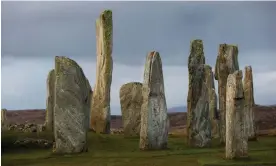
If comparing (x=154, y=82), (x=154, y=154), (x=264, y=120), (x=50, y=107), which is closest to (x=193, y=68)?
(x=154, y=82)

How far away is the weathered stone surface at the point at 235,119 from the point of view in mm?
19172

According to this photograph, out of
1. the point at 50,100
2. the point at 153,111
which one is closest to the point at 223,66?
the point at 153,111

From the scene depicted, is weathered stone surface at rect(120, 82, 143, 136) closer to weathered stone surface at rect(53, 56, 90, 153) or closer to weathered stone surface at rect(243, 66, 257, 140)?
weathered stone surface at rect(243, 66, 257, 140)

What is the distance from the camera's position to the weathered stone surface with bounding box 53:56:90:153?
21.6 metres

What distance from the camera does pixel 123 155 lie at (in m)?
21.6

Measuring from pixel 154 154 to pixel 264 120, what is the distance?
26830mm

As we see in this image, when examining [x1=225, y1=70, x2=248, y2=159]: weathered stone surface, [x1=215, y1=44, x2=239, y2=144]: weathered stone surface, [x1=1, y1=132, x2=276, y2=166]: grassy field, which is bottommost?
[x1=1, y1=132, x2=276, y2=166]: grassy field

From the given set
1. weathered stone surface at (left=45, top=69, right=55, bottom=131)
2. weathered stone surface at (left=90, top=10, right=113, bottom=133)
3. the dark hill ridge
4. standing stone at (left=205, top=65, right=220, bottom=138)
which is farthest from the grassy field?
the dark hill ridge

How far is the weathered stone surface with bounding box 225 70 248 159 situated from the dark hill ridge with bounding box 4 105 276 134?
25234 mm

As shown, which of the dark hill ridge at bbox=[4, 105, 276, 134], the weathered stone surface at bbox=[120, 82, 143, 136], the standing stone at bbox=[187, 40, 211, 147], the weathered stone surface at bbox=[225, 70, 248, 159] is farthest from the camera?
the dark hill ridge at bbox=[4, 105, 276, 134]

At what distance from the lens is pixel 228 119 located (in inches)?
768

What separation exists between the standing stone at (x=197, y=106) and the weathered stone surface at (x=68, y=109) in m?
5.39

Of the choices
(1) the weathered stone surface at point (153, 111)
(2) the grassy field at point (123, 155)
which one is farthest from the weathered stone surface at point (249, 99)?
(1) the weathered stone surface at point (153, 111)

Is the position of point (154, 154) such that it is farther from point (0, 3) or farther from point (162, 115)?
point (0, 3)
